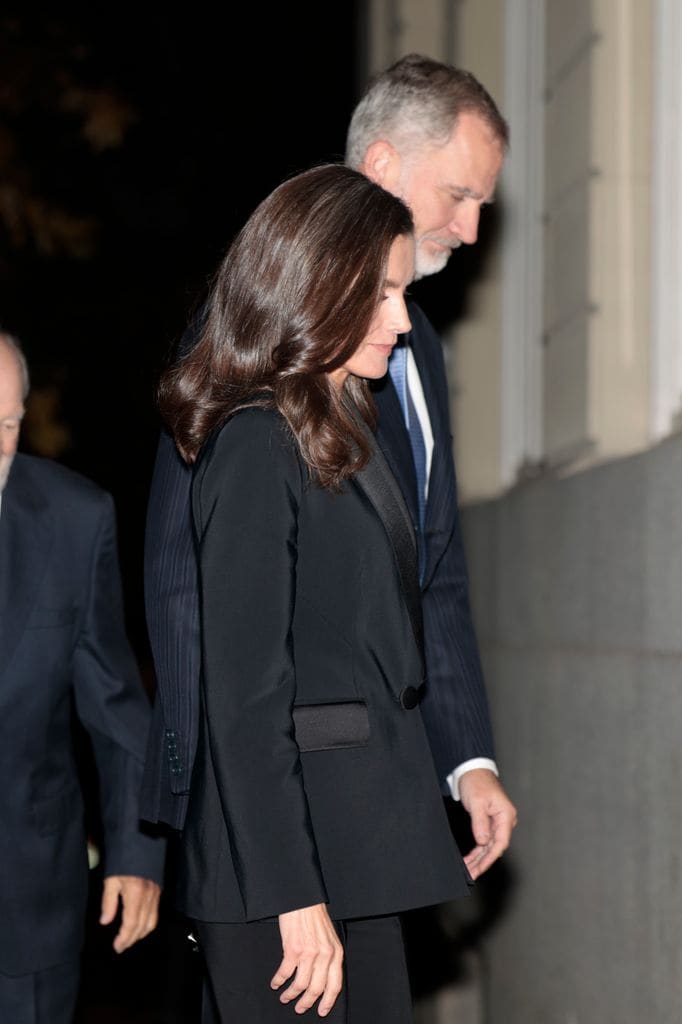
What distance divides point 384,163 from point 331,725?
1.64 metres

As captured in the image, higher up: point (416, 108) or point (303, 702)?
point (416, 108)

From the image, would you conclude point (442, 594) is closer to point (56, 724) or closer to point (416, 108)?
point (56, 724)

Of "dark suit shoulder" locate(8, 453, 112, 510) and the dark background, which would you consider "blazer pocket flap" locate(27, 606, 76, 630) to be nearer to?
"dark suit shoulder" locate(8, 453, 112, 510)

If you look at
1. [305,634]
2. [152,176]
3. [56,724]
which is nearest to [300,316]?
[305,634]

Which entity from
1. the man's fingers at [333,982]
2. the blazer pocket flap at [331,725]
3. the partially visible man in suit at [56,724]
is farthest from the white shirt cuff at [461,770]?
the partially visible man in suit at [56,724]

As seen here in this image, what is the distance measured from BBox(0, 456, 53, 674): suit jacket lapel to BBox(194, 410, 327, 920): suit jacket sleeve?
4.41 ft

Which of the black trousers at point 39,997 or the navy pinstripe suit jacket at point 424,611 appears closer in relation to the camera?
the navy pinstripe suit jacket at point 424,611

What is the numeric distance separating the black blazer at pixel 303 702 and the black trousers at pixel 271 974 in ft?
0.21

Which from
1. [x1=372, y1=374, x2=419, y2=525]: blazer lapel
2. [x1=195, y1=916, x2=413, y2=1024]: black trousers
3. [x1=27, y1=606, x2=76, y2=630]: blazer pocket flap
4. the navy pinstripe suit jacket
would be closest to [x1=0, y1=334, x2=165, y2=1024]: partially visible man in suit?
[x1=27, y1=606, x2=76, y2=630]: blazer pocket flap

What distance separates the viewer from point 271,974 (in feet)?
9.39

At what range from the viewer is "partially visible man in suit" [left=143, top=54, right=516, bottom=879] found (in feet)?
10.3

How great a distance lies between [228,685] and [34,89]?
7469 mm

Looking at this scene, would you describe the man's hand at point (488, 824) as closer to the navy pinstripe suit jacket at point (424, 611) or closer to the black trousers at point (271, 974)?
the navy pinstripe suit jacket at point (424, 611)

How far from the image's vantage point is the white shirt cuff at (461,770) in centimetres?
351
